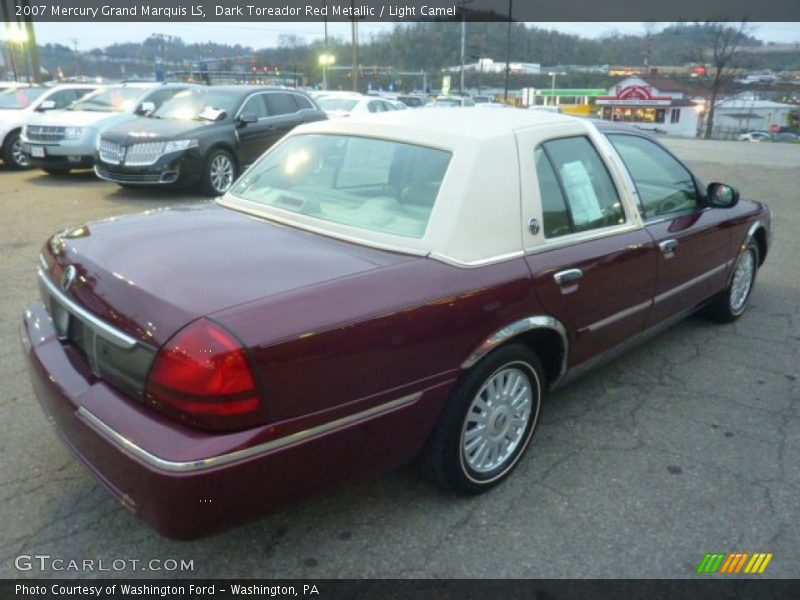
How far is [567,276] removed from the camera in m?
2.91

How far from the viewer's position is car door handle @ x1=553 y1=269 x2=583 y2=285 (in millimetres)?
2865

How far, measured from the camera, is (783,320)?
5.03 m

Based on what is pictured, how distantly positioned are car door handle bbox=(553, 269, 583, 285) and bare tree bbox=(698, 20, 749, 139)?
187ft

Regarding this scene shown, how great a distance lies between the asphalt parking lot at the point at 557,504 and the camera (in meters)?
2.42

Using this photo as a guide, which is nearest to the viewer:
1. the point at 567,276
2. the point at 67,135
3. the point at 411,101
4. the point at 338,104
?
the point at 567,276

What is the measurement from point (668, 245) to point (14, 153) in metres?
12.2

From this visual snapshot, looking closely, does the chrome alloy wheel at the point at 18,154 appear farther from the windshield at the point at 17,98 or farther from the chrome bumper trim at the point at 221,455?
the chrome bumper trim at the point at 221,455

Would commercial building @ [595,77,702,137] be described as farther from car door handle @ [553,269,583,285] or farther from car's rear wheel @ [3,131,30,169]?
car door handle @ [553,269,583,285]

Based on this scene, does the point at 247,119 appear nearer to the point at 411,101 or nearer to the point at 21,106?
the point at 21,106

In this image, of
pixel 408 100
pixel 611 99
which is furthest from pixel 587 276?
pixel 611 99

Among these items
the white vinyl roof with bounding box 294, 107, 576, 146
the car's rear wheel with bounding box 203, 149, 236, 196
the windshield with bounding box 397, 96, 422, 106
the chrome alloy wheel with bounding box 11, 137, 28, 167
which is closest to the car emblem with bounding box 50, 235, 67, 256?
the white vinyl roof with bounding box 294, 107, 576, 146

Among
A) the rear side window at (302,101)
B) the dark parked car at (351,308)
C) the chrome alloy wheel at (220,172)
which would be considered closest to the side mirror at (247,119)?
the chrome alloy wheel at (220,172)

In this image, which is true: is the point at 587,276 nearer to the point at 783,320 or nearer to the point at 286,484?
the point at 286,484

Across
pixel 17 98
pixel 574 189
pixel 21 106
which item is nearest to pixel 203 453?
pixel 574 189
